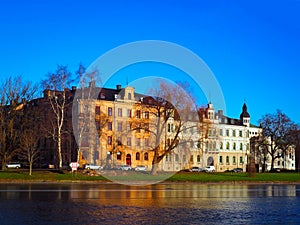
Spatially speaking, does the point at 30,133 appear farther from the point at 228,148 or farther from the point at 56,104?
the point at 228,148

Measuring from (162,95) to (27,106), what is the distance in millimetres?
22870

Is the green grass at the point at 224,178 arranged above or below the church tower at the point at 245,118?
below

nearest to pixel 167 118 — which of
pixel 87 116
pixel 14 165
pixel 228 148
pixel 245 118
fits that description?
pixel 87 116

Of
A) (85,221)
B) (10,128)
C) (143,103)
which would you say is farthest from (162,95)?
(85,221)

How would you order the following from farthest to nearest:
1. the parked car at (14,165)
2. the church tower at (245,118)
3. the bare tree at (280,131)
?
1. the church tower at (245,118)
2. the bare tree at (280,131)
3. the parked car at (14,165)

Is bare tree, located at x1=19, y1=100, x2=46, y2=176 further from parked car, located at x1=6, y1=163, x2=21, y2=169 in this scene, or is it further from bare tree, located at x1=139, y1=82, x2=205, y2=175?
parked car, located at x1=6, y1=163, x2=21, y2=169

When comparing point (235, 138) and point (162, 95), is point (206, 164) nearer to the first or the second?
point (235, 138)

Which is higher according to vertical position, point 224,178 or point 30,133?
point 30,133

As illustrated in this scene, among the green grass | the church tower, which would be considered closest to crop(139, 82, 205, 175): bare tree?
the green grass

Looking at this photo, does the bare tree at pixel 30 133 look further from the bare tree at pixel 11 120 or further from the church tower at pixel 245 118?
the church tower at pixel 245 118

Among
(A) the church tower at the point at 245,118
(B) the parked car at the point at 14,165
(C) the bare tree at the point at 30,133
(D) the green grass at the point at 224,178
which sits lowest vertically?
(D) the green grass at the point at 224,178

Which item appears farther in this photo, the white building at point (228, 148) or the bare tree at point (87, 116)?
the white building at point (228, 148)

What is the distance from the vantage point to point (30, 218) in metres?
15.2

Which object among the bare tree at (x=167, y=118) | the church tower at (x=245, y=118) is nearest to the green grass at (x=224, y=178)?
the bare tree at (x=167, y=118)
